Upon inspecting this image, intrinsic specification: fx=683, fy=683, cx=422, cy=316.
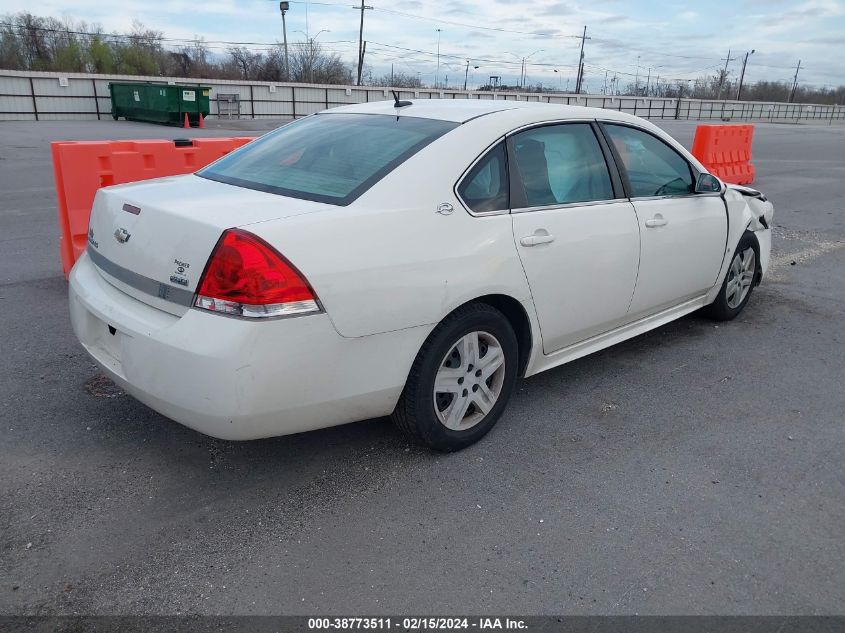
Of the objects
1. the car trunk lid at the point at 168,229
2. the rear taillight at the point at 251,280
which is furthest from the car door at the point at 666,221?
the rear taillight at the point at 251,280

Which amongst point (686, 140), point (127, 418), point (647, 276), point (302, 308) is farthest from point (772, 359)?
point (686, 140)

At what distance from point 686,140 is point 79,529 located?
29.4m

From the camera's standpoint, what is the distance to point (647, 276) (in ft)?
13.5

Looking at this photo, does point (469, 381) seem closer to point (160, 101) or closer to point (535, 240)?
point (535, 240)

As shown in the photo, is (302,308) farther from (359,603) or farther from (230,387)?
(359,603)

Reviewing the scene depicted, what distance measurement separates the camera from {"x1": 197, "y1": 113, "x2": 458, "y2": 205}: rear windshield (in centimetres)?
308

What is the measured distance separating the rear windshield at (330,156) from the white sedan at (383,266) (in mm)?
14

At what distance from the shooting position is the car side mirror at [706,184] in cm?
452

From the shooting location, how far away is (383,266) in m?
2.76

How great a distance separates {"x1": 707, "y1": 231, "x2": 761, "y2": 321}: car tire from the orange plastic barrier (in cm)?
466

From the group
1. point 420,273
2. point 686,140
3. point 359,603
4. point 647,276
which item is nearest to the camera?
point 359,603

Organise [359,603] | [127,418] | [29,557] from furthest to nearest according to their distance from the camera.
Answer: [127,418]
[29,557]
[359,603]

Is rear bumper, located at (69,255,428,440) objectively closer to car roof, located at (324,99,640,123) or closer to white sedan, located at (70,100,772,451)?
white sedan, located at (70,100,772,451)

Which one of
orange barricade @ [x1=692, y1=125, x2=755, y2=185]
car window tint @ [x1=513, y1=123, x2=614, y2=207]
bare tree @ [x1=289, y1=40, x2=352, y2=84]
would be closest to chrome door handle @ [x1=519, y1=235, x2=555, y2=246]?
car window tint @ [x1=513, y1=123, x2=614, y2=207]
